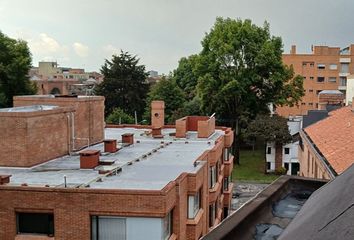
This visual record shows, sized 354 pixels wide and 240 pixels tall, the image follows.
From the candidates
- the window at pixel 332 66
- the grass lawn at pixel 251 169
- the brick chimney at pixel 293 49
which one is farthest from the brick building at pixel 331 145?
the brick chimney at pixel 293 49

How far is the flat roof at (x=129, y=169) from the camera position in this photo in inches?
655

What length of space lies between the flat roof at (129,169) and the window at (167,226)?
1.06m

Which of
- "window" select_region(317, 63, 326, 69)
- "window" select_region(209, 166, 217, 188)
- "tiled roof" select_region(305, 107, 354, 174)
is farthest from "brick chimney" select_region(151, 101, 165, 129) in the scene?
"window" select_region(317, 63, 326, 69)

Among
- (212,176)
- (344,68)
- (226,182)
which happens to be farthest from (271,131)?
(344,68)

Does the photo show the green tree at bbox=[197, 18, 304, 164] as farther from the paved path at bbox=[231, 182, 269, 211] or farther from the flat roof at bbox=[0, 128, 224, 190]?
the flat roof at bbox=[0, 128, 224, 190]

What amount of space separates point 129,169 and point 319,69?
205 feet

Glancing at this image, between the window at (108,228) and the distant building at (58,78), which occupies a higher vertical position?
the distant building at (58,78)

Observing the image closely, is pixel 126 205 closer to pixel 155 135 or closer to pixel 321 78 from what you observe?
pixel 155 135

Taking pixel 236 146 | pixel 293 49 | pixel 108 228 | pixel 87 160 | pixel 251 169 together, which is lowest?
pixel 251 169

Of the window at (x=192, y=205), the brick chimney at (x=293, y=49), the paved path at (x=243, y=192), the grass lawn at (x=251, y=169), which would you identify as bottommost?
the paved path at (x=243, y=192)

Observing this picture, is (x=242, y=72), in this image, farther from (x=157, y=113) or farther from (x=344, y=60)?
(x=344, y=60)

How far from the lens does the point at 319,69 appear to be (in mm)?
75562

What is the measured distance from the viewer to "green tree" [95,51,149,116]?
63.0 meters

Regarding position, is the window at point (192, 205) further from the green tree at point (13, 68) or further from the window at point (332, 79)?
the window at point (332, 79)
